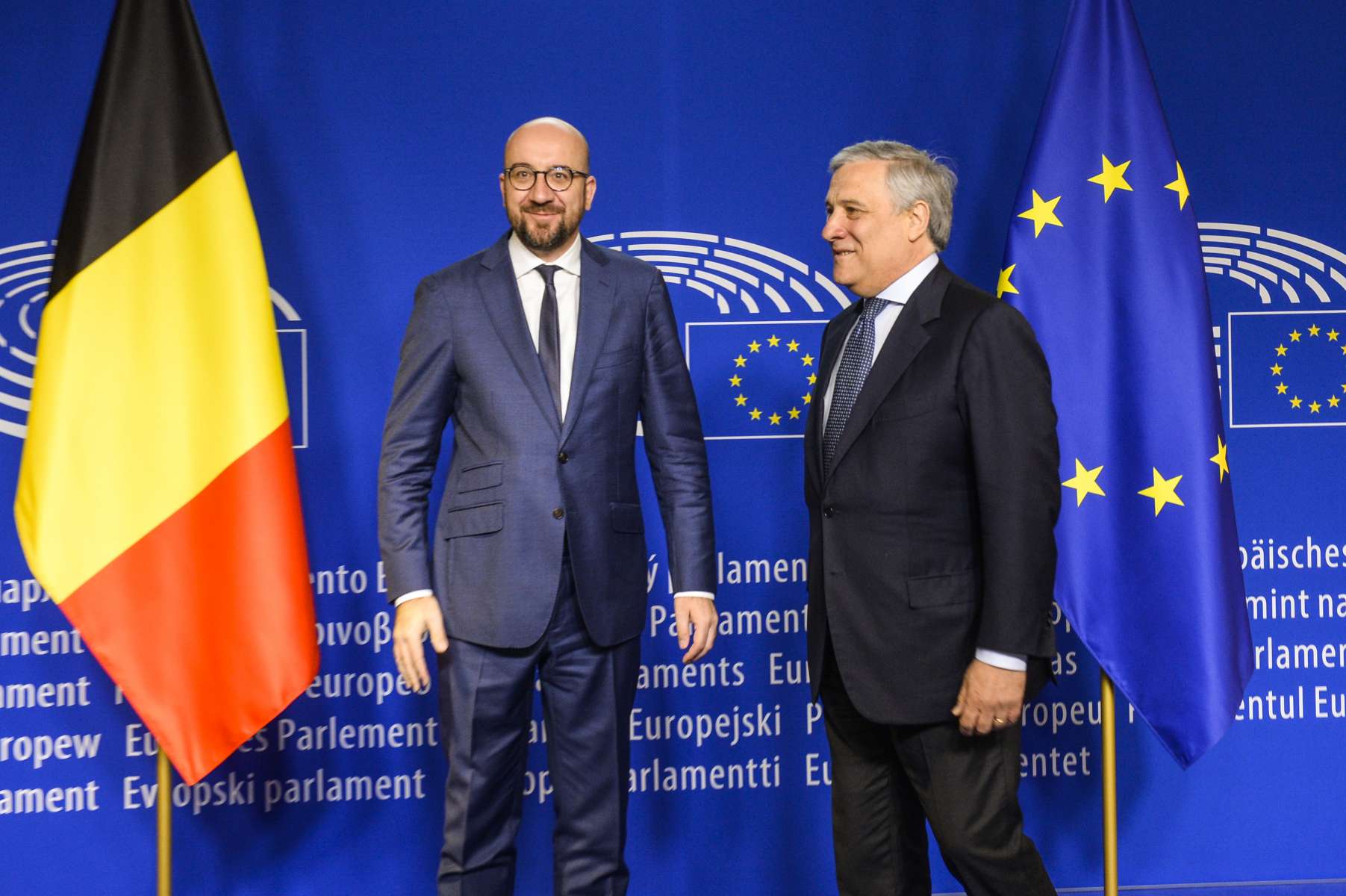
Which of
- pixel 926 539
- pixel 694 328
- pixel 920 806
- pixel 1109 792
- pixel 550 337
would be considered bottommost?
pixel 1109 792

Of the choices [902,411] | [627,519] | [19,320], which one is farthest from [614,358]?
[19,320]

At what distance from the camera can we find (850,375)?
2.00 meters

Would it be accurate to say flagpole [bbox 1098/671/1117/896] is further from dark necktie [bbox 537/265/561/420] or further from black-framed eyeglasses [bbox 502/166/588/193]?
black-framed eyeglasses [bbox 502/166/588/193]

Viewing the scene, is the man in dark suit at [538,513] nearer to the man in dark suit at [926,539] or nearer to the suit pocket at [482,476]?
the suit pocket at [482,476]

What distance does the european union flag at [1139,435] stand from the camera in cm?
249

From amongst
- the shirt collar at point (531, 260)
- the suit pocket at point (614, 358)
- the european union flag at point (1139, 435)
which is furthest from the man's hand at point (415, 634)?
the european union flag at point (1139, 435)

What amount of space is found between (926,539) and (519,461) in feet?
2.36

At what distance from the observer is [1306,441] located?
9.87 ft

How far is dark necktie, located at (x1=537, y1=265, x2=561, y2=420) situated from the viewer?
2033 mm

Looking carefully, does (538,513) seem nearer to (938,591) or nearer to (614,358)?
(614,358)

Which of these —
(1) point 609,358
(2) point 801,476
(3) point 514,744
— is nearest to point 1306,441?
(2) point 801,476

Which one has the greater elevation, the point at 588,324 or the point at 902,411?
the point at 588,324

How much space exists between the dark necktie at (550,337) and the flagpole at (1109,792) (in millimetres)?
1455

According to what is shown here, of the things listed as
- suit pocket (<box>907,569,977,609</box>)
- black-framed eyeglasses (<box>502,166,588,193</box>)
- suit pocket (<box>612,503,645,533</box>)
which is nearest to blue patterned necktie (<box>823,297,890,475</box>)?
suit pocket (<box>907,569,977,609</box>)
